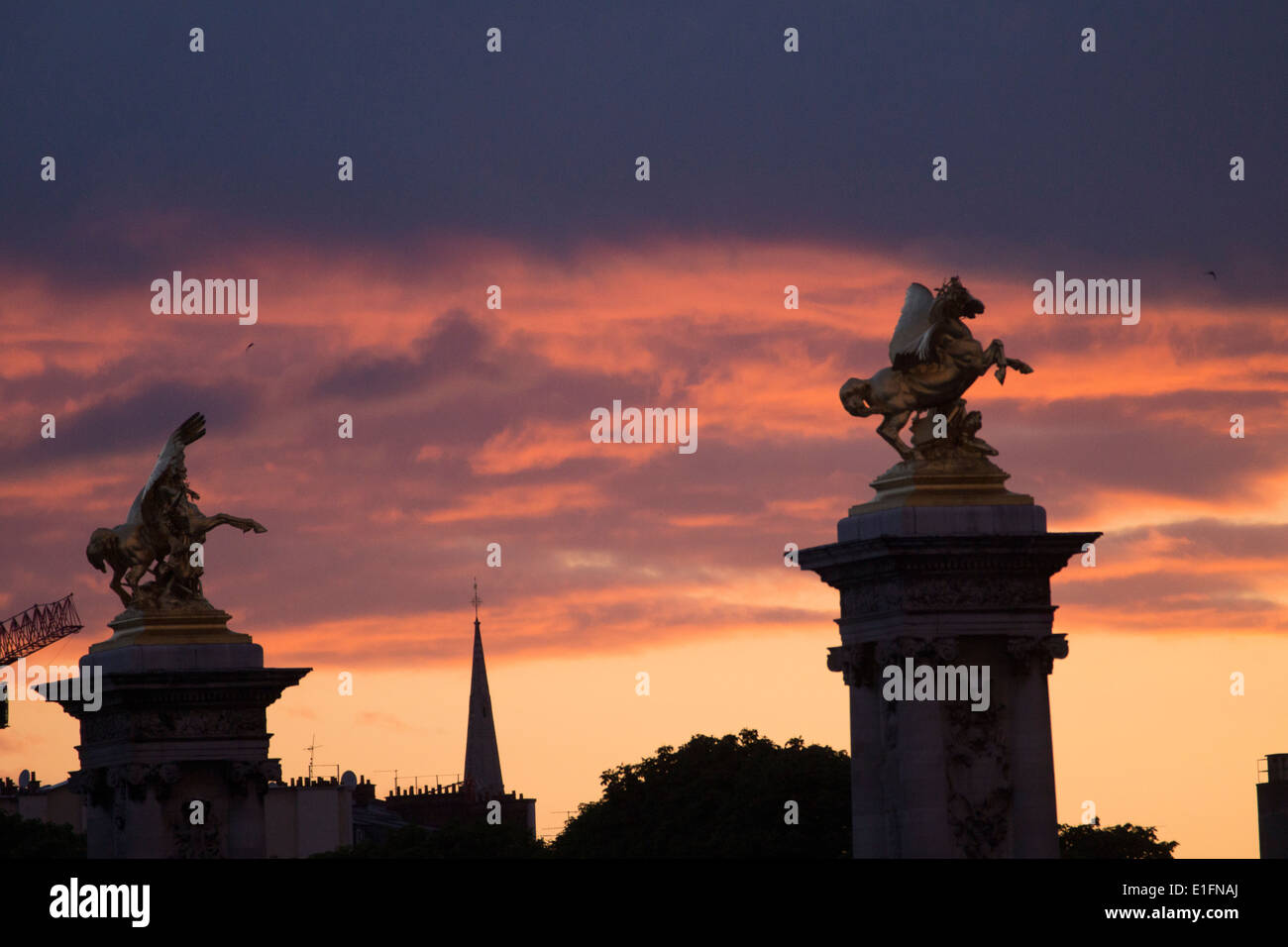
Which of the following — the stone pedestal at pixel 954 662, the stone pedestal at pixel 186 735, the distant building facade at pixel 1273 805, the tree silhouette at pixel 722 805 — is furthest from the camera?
the distant building facade at pixel 1273 805

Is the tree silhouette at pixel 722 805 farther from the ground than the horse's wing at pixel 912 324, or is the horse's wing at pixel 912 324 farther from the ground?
the horse's wing at pixel 912 324

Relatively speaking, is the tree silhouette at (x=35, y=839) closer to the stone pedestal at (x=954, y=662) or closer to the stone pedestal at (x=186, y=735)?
the stone pedestal at (x=186, y=735)

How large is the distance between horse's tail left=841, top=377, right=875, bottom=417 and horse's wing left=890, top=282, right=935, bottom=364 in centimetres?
67

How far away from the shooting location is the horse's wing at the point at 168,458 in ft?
245

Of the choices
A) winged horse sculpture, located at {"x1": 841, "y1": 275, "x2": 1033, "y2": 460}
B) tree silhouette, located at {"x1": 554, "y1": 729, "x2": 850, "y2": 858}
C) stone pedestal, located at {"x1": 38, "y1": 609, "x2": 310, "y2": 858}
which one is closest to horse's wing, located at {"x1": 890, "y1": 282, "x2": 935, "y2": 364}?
winged horse sculpture, located at {"x1": 841, "y1": 275, "x2": 1033, "y2": 460}

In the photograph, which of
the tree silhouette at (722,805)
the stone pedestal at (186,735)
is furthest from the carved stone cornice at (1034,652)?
the tree silhouette at (722,805)

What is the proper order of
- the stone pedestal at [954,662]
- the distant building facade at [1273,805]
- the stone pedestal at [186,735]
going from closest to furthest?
the stone pedestal at [954,662] < the stone pedestal at [186,735] < the distant building facade at [1273,805]

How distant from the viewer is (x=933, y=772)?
57.3 m

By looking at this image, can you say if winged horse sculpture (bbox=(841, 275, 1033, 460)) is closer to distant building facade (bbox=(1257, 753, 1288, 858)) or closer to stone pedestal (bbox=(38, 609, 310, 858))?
stone pedestal (bbox=(38, 609, 310, 858))

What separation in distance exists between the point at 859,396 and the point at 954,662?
491 cm

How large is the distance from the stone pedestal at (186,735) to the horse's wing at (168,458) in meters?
2.39
